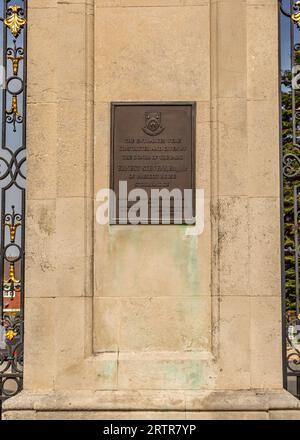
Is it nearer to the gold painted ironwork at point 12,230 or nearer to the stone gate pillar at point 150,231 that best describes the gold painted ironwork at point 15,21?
the stone gate pillar at point 150,231

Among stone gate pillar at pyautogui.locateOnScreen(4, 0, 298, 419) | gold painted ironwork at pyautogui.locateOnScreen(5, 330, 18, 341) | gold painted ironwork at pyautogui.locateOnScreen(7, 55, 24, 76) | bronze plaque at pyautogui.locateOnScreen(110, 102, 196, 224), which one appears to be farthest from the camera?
gold painted ironwork at pyautogui.locateOnScreen(7, 55, 24, 76)

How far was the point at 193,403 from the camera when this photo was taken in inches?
230

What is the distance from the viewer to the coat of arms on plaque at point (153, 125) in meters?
6.36

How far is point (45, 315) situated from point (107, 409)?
1.22 metres

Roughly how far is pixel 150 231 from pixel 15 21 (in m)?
3.10

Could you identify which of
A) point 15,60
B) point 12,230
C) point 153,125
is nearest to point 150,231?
point 153,125

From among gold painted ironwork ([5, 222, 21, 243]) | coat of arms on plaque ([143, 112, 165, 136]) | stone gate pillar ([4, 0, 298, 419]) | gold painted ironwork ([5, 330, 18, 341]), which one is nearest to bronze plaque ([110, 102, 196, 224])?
coat of arms on plaque ([143, 112, 165, 136])

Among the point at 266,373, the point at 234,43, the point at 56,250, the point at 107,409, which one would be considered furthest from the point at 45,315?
the point at 234,43

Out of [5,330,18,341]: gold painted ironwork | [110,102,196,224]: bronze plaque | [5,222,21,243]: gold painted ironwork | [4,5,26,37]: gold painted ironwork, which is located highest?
[4,5,26,37]: gold painted ironwork

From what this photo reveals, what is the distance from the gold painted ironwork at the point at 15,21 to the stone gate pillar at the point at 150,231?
0.44 meters

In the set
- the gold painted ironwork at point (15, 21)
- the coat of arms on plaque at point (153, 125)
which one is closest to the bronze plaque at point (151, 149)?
the coat of arms on plaque at point (153, 125)

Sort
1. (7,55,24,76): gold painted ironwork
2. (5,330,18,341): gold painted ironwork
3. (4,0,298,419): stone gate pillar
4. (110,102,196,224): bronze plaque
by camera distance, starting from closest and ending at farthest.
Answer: (4,0,298,419): stone gate pillar → (110,102,196,224): bronze plaque → (5,330,18,341): gold painted ironwork → (7,55,24,76): gold painted ironwork

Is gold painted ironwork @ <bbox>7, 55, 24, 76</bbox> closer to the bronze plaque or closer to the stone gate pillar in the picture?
the stone gate pillar

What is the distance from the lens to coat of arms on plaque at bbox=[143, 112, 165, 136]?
6.36 meters
